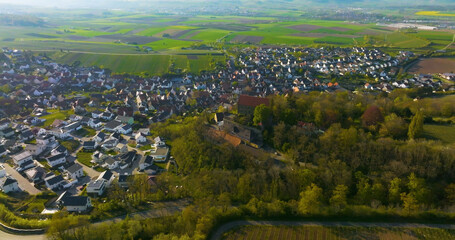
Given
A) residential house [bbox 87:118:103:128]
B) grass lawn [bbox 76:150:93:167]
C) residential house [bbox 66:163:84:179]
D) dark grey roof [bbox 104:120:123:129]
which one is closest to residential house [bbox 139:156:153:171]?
residential house [bbox 66:163:84:179]

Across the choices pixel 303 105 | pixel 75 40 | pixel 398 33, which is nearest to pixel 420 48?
pixel 398 33

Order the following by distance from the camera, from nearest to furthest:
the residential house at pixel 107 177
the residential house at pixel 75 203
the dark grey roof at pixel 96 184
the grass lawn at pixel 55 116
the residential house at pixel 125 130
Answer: the residential house at pixel 75 203 < the dark grey roof at pixel 96 184 < the residential house at pixel 107 177 < the residential house at pixel 125 130 < the grass lawn at pixel 55 116

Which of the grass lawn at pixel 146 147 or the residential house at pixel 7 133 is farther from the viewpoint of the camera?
the residential house at pixel 7 133

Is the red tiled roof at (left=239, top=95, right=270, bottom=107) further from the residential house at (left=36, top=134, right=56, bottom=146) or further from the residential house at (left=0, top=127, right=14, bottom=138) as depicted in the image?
the residential house at (left=0, top=127, right=14, bottom=138)

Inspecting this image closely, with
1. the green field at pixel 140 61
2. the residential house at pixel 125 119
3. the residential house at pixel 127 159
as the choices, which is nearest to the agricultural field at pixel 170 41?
the green field at pixel 140 61

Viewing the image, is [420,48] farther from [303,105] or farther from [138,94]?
[138,94]

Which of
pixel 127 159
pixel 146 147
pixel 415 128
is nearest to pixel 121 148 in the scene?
Result: pixel 146 147

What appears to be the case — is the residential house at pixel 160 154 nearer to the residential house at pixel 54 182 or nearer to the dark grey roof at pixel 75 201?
the dark grey roof at pixel 75 201
